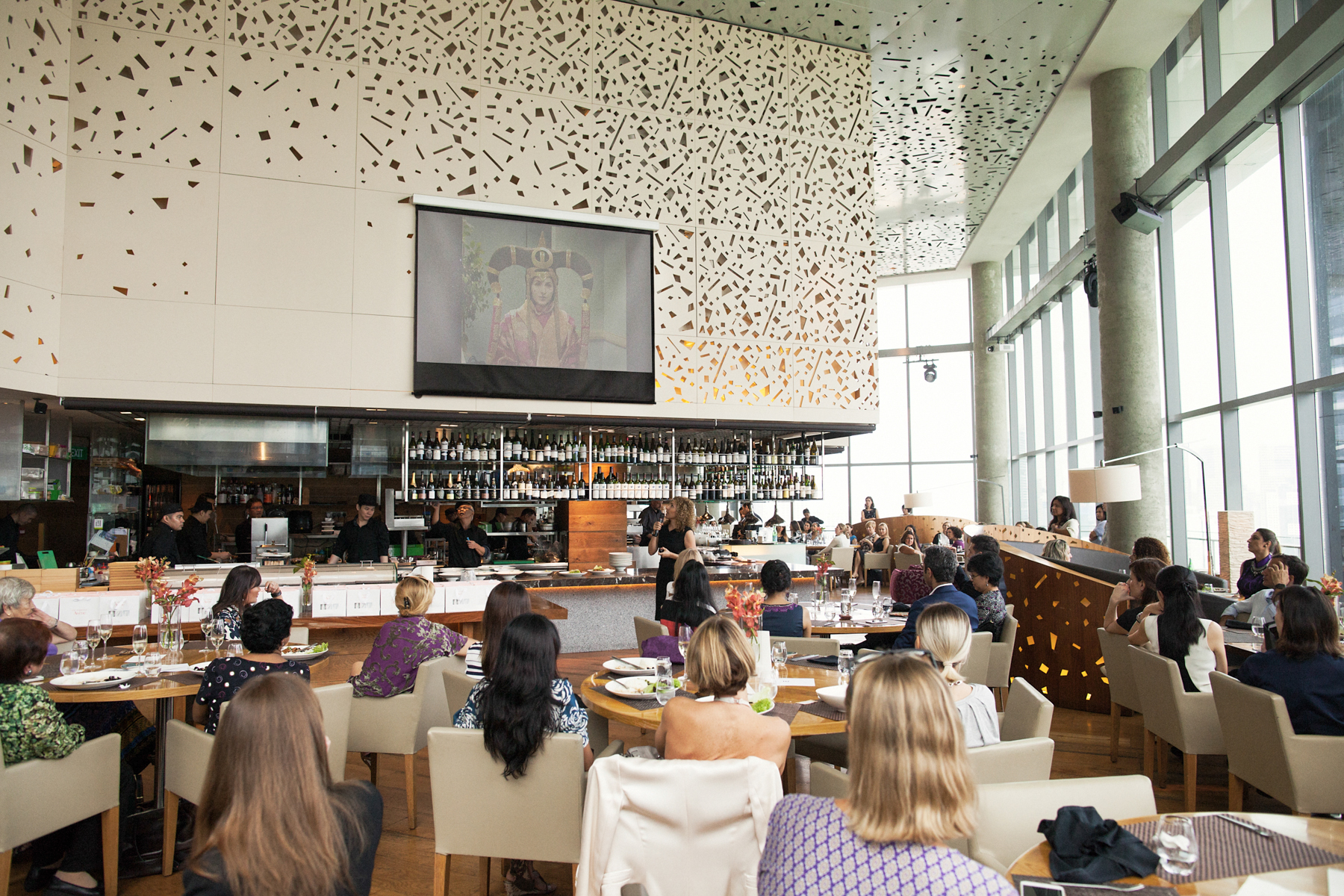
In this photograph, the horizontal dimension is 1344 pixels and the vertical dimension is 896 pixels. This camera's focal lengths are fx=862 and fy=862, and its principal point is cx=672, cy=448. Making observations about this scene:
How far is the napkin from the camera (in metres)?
1.73

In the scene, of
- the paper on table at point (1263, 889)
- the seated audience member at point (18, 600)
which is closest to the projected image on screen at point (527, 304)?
the seated audience member at point (18, 600)

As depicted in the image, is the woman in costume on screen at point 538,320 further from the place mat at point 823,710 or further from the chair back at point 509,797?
the chair back at point 509,797

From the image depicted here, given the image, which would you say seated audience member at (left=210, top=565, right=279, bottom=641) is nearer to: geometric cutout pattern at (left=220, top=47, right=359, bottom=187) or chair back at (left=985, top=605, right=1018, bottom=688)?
chair back at (left=985, top=605, right=1018, bottom=688)

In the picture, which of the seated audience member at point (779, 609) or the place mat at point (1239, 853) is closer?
the place mat at point (1239, 853)

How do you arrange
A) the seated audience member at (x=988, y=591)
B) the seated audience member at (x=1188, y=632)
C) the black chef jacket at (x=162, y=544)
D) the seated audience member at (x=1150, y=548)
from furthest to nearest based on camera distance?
the black chef jacket at (x=162, y=544)
the seated audience member at (x=1150, y=548)
the seated audience member at (x=988, y=591)
the seated audience member at (x=1188, y=632)

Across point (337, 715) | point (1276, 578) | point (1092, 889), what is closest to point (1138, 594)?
point (1276, 578)

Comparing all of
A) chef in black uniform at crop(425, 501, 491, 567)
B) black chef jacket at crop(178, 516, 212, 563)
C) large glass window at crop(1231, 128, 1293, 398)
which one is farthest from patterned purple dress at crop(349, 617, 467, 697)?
large glass window at crop(1231, 128, 1293, 398)

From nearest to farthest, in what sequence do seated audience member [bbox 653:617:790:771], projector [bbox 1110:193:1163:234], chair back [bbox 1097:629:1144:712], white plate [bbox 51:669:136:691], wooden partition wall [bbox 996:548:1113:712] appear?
seated audience member [bbox 653:617:790:771], white plate [bbox 51:669:136:691], chair back [bbox 1097:629:1144:712], wooden partition wall [bbox 996:548:1113:712], projector [bbox 1110:193:1163:234]

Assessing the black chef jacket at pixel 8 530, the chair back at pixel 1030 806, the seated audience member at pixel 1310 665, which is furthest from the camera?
the black chef jacket at pixel 8 530

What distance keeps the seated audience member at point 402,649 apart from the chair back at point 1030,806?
2915 mm

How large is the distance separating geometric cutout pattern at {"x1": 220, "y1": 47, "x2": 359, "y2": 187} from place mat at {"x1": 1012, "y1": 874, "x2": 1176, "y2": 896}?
Answer: 8.02m

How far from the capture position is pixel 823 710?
3240mm

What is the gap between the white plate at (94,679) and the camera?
3.68 metres

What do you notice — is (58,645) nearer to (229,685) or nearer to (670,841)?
(229,685)
